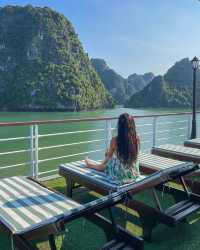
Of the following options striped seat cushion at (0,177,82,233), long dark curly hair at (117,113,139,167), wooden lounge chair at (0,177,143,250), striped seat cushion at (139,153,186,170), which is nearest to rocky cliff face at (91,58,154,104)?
striped seat cushion at (139,153,186,170)

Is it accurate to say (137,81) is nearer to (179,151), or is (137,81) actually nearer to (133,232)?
(179,151)

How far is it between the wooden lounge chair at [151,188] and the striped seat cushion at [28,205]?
450 millimetres

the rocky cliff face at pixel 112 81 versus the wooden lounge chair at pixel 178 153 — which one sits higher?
the rocky cliff face at pixel 112 81

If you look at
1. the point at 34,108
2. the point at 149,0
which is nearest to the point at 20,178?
the point at 149,0

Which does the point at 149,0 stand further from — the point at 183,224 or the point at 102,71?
the point at 102,71

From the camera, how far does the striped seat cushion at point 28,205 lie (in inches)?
77.3

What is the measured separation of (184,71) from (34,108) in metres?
47.1

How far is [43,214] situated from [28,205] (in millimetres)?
222

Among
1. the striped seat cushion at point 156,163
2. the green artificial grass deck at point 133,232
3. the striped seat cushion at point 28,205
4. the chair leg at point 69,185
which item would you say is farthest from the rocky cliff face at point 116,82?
the striped seat cushion at point 28,205

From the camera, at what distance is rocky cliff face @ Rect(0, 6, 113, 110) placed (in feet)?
223

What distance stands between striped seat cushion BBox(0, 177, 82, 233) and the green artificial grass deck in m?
0.37

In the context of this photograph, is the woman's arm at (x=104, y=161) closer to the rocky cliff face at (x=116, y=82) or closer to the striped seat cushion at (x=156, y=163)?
the striped seat cushion at (x=156, y=163)

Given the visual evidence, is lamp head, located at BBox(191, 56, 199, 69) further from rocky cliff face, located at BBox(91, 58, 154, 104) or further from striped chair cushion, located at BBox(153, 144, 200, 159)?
rocky cliff face, located at BBox(91, 58, 154, 104)

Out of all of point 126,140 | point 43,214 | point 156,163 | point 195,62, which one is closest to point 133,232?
point 126,140
